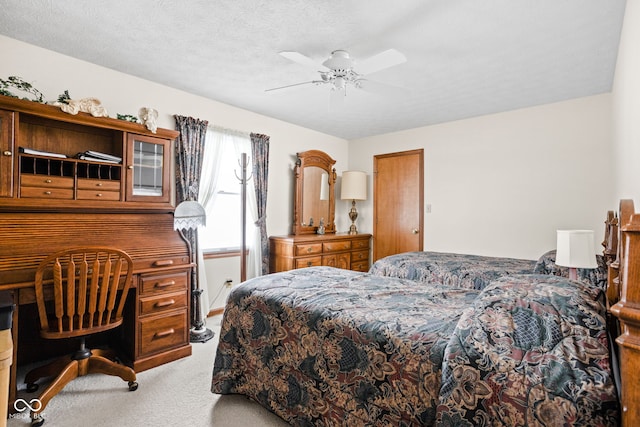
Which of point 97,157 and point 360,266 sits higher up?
point 97,157

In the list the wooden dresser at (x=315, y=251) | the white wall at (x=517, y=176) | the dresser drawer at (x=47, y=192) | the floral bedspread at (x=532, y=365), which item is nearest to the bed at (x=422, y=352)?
the floral bedspread at (x=532, y=365)

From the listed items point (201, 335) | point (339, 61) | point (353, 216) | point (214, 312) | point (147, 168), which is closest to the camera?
point (339, 61)

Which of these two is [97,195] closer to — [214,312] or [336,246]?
[214,312]

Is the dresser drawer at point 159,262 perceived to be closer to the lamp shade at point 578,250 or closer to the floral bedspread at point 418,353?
the floral bedspread at point 418,353

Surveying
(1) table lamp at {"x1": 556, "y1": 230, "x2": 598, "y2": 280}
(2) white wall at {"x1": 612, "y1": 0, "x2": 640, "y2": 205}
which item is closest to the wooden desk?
(1) table lamp at {"x1": 556, "y1": 230, "x2": 598, "y2": 280}

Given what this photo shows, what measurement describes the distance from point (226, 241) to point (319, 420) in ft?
8.96

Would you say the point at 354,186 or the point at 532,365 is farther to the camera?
the point at 354,186

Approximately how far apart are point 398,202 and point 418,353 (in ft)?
12.7

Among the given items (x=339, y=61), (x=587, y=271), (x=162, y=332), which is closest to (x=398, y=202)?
(x=587, y=271)

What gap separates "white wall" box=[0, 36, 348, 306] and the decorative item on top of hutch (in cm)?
18

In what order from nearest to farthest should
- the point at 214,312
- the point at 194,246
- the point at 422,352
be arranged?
the point at 422,352 → the point at 194,246 → the point at 214,312

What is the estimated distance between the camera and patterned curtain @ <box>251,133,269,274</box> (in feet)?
13.3

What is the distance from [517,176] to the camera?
12.8ft

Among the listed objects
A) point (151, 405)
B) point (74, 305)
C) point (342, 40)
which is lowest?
point (151, 405)
